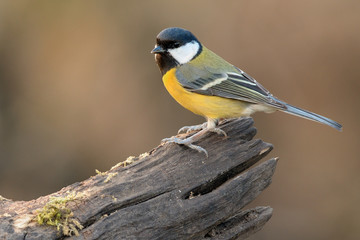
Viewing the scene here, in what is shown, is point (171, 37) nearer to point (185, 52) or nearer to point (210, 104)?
point (185, 52)

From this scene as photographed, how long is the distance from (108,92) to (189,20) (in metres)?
1.68

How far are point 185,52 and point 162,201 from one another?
5.41 ft

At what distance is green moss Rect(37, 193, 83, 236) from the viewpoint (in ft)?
11.3

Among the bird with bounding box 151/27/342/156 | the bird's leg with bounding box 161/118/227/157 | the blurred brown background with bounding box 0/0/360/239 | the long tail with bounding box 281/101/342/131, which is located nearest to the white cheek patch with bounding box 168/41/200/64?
the bird with bounding box 151/27/342/156

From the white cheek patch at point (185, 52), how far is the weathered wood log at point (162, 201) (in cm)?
87

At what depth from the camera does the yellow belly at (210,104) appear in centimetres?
462

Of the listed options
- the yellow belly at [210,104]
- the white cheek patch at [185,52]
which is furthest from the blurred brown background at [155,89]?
the yellow belly at [210,104]

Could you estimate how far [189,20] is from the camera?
7.89 meters

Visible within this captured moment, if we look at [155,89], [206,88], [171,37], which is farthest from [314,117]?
[155,89]

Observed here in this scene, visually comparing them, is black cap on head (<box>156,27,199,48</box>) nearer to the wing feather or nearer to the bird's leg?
the wing feather

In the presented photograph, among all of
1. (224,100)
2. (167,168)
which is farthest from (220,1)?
(167,168)

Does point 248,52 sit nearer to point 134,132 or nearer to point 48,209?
point 134,132

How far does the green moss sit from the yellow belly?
5.16 ft

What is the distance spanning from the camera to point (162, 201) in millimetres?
3768
